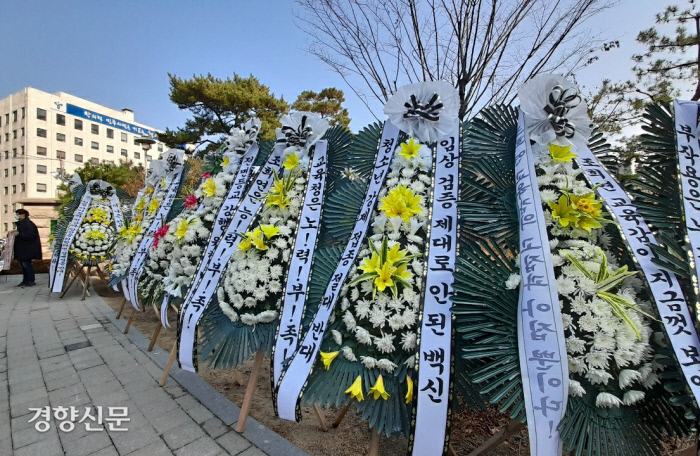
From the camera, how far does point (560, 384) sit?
1.27 meters

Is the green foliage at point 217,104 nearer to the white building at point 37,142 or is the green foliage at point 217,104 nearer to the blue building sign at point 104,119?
the white building at point 37,142

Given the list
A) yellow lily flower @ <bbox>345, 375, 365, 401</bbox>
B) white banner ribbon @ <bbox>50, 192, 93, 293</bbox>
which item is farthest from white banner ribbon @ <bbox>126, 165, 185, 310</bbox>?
yellow lily flower @ <bbox>345, 375, 365, 401</bbox>

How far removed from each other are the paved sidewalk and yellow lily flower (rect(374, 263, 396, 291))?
1293 mm

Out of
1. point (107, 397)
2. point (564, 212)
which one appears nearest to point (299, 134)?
point (564, 212)

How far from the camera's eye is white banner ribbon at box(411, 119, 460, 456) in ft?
4.70

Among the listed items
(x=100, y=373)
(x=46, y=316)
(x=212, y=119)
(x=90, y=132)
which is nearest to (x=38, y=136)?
(x=90, y=132)

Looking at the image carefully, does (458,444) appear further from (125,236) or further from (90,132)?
(90,132)

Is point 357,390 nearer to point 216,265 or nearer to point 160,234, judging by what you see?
point 216,265

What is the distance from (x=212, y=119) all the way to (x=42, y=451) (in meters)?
14.7

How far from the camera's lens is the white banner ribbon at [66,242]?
19.7 ft

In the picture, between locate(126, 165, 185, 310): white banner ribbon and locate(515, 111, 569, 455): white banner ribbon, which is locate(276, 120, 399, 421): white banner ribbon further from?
locate(126, 165, 185, 310): white banner ribbon

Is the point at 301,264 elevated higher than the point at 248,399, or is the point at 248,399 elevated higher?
the point at 301,264

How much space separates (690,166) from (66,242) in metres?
7.90
